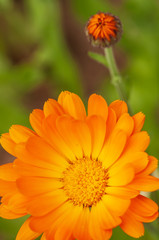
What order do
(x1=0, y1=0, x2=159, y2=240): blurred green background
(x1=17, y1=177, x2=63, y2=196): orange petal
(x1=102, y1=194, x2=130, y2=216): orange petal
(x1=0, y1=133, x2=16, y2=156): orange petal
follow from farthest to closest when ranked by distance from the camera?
(x1=0, y1=0, x2=159, y2=240): blurred green background
(x1=0, y1=133, x2=16, y2=156): orange petal
(x1=17, y1=177, x2=63, y2=196): orange petal
(x1=102, y1=194, x2=130, y2=216): orange petal

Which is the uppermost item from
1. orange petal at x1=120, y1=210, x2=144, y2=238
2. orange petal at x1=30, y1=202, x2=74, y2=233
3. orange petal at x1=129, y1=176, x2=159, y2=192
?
orange petal at x1=30, y1=202, x2=74, y2=233

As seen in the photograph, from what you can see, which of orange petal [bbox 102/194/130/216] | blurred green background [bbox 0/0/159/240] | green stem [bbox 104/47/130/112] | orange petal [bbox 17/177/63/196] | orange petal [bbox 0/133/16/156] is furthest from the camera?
blurred green background [bbox 0/0/159/240]

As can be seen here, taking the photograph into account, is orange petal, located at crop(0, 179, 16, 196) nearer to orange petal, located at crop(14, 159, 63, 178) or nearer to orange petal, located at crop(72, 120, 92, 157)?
orange petal, located at crop(14, 159, 63, 178)

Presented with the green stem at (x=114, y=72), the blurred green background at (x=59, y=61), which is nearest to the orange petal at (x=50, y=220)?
the green stem at (x=114, y=72)

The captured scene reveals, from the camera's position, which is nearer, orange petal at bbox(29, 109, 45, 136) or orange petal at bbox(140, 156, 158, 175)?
orange petal at bbox(140, 156, 158, 175)

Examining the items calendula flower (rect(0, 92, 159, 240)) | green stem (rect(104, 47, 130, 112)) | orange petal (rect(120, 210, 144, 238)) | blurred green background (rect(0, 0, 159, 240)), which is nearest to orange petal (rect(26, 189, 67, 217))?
calendula flower (rect(0, 92, 159, 240))

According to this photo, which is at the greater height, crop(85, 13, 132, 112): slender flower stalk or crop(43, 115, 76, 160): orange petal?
crop(85, 13, 132, 112): slender flower stalk

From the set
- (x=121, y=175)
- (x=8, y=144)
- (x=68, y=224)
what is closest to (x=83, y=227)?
(x=68, y=224)

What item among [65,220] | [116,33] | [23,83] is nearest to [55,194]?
[65,220]

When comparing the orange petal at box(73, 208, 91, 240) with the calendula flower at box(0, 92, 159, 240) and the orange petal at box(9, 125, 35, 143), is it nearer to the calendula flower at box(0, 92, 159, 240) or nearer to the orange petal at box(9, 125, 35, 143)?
the calendula flower at box(0, 92, 159, 240)
